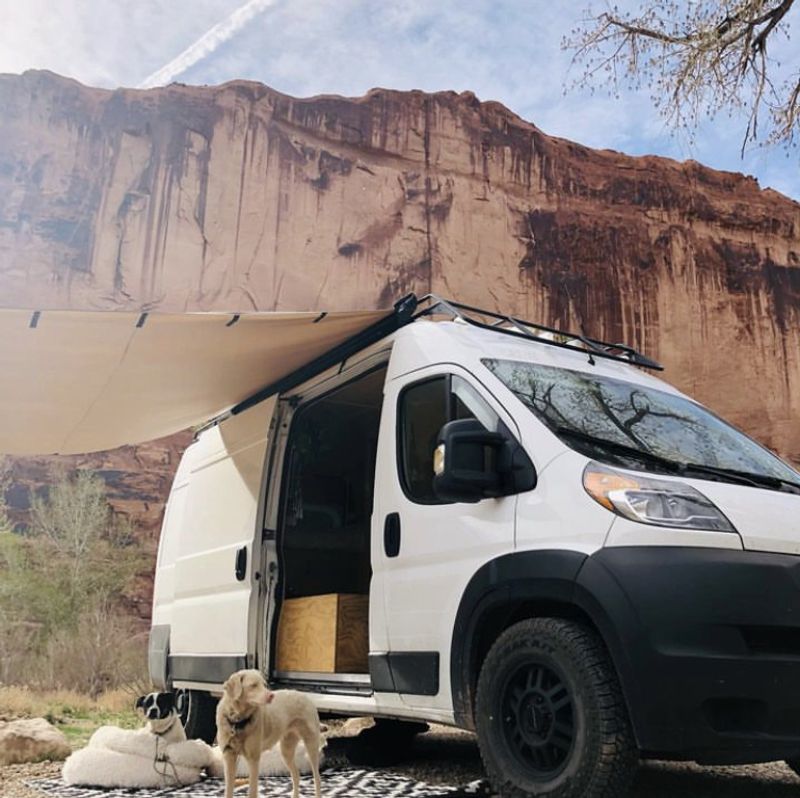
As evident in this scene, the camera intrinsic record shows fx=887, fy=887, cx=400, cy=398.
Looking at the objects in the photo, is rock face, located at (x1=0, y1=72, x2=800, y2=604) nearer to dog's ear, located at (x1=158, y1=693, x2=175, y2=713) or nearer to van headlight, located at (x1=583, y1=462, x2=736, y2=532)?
dog's ear, located at (x1=158, y1=693, x2=175, y2=713)

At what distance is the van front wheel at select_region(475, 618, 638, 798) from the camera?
3070 mm

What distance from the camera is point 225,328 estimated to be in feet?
17.6

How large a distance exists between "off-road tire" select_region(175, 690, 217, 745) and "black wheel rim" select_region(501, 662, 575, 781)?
3738 millimetres

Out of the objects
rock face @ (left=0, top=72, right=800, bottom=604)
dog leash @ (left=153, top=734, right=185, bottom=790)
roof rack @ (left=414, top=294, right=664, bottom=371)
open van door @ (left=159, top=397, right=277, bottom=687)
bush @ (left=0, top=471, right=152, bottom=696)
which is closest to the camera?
roof rack @ (left=414, top=294, right=664, bottom=371)

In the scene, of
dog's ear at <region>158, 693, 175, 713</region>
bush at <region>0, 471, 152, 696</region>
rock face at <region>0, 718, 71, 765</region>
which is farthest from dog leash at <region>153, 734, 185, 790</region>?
bush at <region>0, 471, 152, 696</region>

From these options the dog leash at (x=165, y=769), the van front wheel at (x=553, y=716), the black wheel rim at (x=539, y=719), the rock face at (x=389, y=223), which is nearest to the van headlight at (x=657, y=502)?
the van front wheel at (x=553, y=716)

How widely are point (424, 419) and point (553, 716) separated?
1.85 meters

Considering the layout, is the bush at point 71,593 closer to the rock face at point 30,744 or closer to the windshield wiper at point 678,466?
the rock face at point 30,744

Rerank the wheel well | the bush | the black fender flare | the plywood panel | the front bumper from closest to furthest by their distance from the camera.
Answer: the front bumper
the black fender flare
the wheel well
the plywood panel
the bush

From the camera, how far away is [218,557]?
636 centimetres

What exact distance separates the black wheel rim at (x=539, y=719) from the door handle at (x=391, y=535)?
3.54 ft

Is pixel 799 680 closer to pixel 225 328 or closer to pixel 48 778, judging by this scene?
pixel 225 328

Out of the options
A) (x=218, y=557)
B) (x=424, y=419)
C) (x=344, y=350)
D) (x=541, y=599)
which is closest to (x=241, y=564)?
(x=218, y=557)

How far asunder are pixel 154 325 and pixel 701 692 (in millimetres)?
3570
